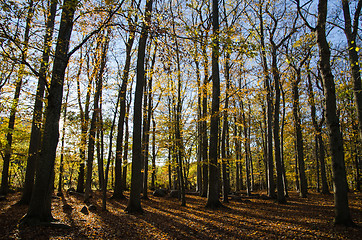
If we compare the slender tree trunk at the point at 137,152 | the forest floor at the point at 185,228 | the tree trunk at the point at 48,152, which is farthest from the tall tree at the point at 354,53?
the tree trunk at the point at 48,152

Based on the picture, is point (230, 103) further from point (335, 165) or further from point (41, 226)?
point (41, 226)

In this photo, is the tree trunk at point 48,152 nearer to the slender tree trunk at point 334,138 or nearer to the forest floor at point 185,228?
the forest floor at point 185,228

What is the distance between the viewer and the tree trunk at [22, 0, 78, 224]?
507 cm

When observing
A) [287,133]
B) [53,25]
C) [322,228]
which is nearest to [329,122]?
[322,228]

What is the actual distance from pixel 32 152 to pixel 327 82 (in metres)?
11.2

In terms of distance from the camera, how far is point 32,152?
9.01m

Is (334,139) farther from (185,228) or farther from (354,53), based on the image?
(185,228)

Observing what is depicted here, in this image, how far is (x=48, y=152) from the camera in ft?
17.6

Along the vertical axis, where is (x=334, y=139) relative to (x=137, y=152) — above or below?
above

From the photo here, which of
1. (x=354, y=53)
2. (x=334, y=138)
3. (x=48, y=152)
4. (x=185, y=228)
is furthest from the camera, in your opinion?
(x=354, y=53)

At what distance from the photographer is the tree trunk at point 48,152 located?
5074 mm

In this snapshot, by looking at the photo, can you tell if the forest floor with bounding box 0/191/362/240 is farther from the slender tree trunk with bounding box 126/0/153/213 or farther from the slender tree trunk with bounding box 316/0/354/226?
the slender tree trunk with bounding box 126/0/153/213

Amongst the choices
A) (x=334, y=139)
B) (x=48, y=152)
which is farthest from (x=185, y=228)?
(x=334, y=139)

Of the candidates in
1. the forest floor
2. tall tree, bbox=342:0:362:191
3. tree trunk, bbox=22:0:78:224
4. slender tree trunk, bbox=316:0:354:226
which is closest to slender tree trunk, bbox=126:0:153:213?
the forest floor
